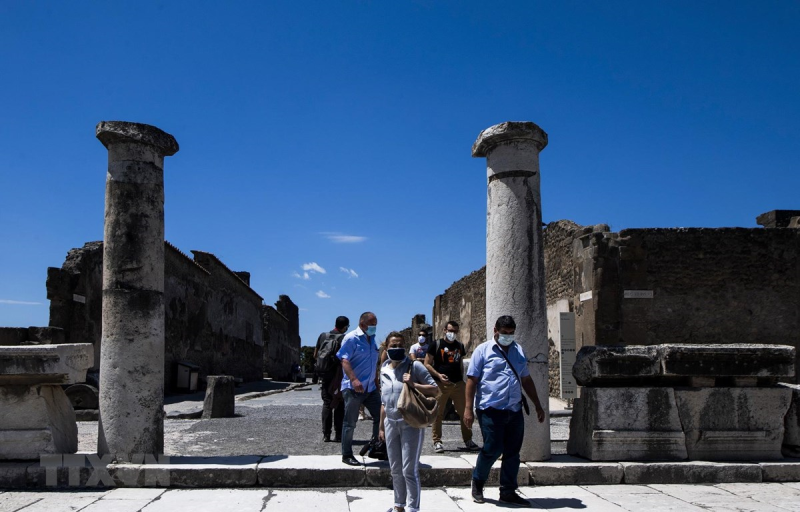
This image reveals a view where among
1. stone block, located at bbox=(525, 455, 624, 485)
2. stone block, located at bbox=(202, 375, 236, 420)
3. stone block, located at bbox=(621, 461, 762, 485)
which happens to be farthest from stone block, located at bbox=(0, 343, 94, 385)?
stone block, located at bbox=(202, 375, 236, 420)

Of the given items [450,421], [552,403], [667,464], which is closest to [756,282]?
[552,403]

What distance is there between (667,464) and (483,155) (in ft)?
11.2

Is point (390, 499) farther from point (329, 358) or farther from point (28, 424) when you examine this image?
point (28, 424)

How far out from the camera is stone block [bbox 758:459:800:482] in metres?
6.16

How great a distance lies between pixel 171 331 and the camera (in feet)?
59.6

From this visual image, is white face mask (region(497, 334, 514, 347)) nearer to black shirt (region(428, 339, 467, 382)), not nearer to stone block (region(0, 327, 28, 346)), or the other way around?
black shirt (region(428, 339, 467, 382))

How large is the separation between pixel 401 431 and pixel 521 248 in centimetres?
252

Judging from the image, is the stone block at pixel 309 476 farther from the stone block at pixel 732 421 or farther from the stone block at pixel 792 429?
the stone block at pixel 792 429

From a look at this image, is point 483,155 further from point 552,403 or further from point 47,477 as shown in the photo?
point 552,403

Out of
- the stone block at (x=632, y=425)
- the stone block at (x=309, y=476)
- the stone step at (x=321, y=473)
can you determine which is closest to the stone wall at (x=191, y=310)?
the stone step at (x=321, y=473)

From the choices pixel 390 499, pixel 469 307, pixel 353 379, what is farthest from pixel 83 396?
pixel 469 307

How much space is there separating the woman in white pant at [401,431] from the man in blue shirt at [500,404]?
641 mm

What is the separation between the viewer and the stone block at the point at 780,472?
243 inches

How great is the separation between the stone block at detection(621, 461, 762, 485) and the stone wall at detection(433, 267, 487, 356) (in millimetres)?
15981
